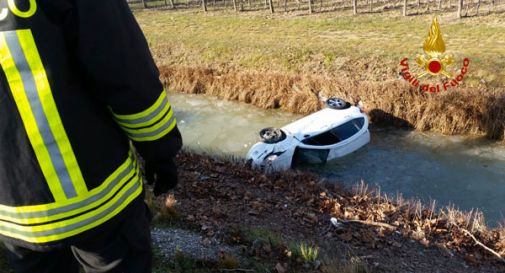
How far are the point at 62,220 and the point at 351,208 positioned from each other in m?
6.50

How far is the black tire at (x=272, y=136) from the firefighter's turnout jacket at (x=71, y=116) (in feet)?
30.6

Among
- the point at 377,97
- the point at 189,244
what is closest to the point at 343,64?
the point at 377,97

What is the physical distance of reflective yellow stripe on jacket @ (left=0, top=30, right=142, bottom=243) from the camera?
197 cm

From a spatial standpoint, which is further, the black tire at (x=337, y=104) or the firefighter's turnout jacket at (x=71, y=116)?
the black tire at (x=337, y=104)

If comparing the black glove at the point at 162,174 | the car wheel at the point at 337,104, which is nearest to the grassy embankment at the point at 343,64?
the car wheel at the point at 337,104

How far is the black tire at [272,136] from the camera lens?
38.4 feet

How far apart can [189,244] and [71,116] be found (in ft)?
11.0

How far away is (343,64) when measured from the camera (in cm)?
1712

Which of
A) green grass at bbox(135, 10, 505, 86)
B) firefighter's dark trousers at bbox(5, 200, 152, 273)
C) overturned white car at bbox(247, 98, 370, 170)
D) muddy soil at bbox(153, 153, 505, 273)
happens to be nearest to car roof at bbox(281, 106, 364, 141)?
overturned white car at bbox(247, 98, 370, 170)

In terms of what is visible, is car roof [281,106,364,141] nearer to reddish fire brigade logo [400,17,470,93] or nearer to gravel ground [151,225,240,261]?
reddish fire brigade logo [400,17,470,93]

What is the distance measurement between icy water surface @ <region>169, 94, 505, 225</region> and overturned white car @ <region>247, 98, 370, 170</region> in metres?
0.47

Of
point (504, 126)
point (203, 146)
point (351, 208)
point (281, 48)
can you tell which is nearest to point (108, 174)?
point (351, 208)

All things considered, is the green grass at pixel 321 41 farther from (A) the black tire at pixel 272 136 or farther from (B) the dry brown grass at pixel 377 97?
(A) the black tire at pixel 272 136

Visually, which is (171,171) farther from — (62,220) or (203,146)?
(203,146)
